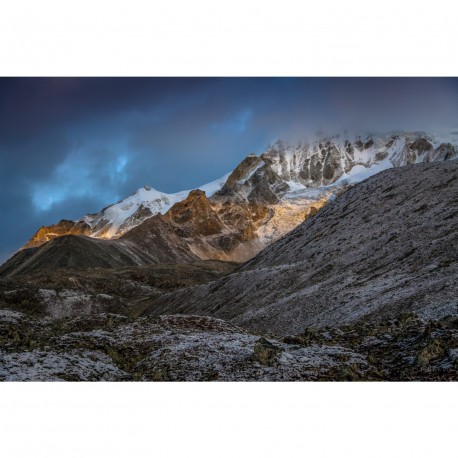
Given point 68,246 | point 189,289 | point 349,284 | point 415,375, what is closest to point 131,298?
point 189,289

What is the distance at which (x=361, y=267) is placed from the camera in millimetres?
46469

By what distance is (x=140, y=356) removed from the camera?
23.1 meters

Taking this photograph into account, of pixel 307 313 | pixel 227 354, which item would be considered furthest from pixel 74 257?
pixel 227 354

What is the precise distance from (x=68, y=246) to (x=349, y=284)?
118 meters

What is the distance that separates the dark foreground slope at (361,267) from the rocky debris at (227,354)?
18.2ft

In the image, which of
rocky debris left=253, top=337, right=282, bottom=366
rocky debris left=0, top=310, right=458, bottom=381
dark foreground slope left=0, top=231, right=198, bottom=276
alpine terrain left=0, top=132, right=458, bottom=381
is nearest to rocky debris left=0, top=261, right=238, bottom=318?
alpine terrain left=0, top=132, right=458, bottom=381

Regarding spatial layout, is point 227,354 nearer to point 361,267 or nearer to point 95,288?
point 361,267

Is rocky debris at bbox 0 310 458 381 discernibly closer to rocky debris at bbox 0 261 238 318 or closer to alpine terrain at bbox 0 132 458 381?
alpine terrain at bbox 0 132 458 381

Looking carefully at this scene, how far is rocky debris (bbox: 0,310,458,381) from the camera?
1964 cm

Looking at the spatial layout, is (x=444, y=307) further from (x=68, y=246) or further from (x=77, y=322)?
(x=68, y=246)

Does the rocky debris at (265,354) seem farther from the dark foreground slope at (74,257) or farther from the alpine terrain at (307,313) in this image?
the dark foreground slope at (74,257)

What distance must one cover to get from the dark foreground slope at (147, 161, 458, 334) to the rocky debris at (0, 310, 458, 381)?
555 cm

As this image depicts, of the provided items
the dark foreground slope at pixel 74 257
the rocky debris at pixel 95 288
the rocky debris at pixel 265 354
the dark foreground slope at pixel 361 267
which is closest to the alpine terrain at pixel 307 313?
the rocky debris at pixel 265 354

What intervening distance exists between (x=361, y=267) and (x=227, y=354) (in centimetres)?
2762
